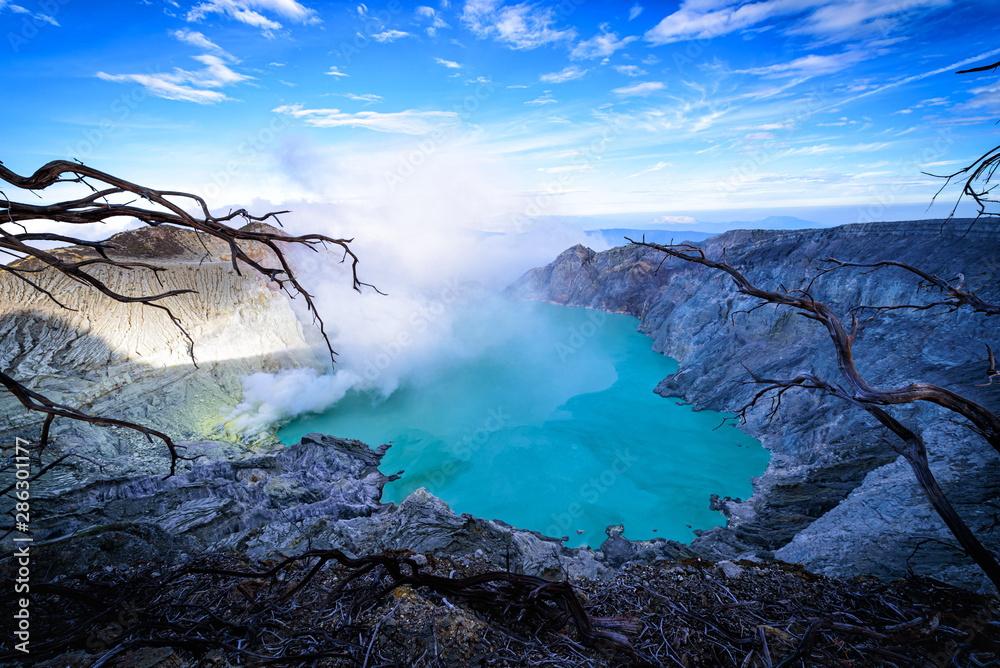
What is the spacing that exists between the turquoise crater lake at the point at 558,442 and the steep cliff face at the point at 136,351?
380 centimetres

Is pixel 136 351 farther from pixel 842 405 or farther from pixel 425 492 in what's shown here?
pixel 842 405

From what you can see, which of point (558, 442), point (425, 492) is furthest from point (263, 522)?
point (558, 442)

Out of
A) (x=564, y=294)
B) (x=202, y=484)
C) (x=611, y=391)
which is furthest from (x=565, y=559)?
(x=564, y=294)

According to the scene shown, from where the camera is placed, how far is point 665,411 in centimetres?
1714

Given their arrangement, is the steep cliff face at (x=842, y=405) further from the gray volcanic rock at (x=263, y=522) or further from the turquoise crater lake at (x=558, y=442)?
the gray volcanic rock at (x=263, y=522)

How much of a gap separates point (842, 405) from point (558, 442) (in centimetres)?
870

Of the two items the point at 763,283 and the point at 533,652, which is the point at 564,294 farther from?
the point at 533,652

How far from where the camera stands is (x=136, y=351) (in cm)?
1456

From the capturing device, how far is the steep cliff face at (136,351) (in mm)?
10711

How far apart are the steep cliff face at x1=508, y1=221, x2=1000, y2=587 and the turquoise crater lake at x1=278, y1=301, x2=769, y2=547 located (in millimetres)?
1213

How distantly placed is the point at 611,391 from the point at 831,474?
10513mm

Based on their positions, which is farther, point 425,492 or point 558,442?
point 558,442

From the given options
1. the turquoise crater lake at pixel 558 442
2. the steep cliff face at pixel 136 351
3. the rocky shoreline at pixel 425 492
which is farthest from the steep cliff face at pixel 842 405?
the steep cliff face at pixel 136 351

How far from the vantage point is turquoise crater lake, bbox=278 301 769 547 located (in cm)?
1106
